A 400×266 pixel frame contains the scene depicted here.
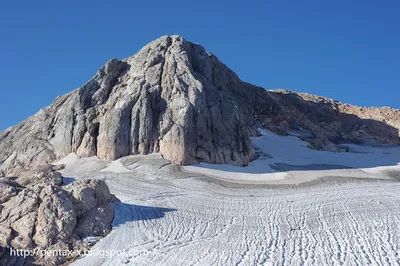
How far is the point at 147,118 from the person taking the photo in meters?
31.0

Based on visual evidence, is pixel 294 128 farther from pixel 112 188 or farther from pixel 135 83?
pixel 112 188

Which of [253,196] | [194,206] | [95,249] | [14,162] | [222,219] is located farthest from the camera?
[14,162]

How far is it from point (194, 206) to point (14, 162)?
53.2 ft

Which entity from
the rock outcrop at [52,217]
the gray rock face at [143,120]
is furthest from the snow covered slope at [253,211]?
the gray rock face at [143,120]

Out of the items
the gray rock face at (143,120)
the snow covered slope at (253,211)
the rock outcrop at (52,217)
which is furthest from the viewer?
the gray rock face at (143,120)

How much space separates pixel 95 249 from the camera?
54.5 feet

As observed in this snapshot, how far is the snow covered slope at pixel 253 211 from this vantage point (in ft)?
53.3

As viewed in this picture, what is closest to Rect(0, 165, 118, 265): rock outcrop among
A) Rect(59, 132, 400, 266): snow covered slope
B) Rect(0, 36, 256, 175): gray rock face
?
Rect(59, 132, 400, 266): snow covered slope

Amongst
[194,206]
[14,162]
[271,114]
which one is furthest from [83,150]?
[271,114]

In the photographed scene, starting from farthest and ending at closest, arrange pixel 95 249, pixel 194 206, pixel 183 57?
pixel 183 57, pixel 194 206, pixel 95 249

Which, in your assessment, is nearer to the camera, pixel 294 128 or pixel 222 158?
pixel 222 158

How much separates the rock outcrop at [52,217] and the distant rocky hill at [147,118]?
10.7 m

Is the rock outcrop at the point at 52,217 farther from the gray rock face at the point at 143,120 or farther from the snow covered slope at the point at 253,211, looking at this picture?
the gray rock face at the point at 143,120

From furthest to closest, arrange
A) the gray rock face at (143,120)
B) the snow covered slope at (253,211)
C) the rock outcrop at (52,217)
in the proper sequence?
the gray rock face at (143,120)
the rock outcrop at (52,217)
the snow covered slope at (253,211)
